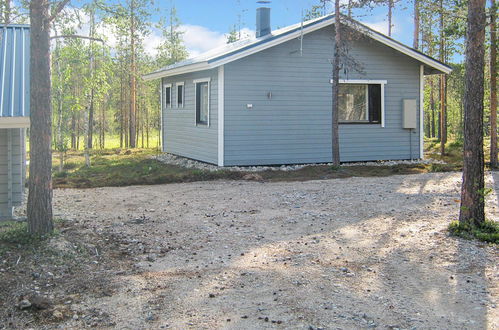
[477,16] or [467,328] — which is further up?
[477,16]

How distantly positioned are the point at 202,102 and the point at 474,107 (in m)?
9.23

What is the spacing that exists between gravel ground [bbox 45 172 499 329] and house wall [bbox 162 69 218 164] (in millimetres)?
4116

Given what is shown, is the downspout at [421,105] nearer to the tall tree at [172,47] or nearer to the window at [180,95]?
the window at [180,95]

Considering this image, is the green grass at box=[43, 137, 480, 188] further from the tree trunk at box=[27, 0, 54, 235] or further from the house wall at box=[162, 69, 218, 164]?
the tree trunk at box=[27, 0, 54, 235]

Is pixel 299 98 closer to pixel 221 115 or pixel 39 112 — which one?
pixel 221 115

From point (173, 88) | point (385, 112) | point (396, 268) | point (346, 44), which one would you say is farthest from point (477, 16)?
point (173, 88)

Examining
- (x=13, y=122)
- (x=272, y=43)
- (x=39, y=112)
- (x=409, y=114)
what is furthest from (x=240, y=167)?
(x=39, y=112)

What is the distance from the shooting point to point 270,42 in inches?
531

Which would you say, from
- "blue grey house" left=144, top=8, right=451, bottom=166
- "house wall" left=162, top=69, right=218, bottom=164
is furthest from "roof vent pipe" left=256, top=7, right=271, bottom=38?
"house wall" left=162, top=69, right=218, bottom=164

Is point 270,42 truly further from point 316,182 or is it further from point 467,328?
point 467,328

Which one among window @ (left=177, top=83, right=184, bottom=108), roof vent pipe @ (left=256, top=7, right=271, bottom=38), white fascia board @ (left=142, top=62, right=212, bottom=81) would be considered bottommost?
window @ (left=177, top=83, right=184, bottom=108)

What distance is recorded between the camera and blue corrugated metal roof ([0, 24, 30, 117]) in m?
6.99

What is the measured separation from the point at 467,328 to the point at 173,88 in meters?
14.3

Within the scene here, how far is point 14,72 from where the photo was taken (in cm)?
809
